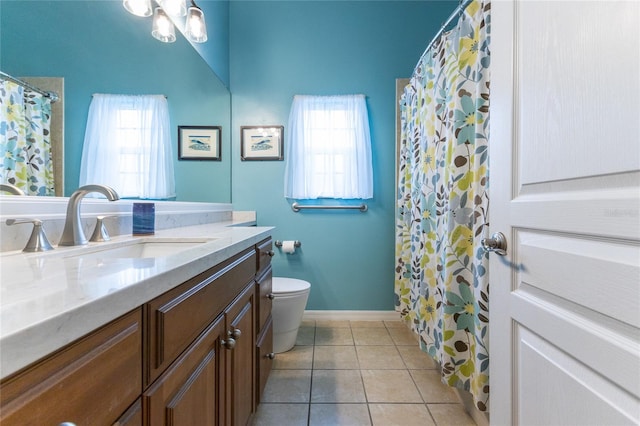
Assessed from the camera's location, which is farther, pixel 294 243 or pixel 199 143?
pixel 294 243

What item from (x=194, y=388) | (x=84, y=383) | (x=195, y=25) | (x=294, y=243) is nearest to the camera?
(x=84, y=383)

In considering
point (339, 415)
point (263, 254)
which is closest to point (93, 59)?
point (263, 254)

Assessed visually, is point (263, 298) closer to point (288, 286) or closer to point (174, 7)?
point (288, 286)

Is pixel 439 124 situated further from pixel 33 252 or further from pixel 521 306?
pixel 33 252

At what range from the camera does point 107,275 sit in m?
0.50

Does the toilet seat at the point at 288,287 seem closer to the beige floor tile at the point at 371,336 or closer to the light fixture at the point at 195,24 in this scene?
the beige floor tile at the point at 371,336

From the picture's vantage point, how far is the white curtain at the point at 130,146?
3.65 feet

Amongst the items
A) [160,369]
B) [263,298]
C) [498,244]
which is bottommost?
[263,298]

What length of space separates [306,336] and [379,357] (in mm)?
560

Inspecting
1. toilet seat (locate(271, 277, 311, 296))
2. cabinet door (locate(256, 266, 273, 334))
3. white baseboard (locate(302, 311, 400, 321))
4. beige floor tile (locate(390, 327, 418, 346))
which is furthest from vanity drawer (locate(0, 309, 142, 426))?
white baseboard (locate(302, 311, 400, 321))

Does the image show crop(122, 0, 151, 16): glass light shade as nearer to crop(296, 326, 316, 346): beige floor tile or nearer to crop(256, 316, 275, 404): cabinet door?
crop(256, 316, 275, 404): cabinet door

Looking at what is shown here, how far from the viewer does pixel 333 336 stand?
7.00ft

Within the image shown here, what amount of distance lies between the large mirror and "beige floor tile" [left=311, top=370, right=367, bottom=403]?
4.35 ft

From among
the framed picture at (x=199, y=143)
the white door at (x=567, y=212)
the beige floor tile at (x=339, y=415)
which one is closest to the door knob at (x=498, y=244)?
the white door at (x=567, y=212)
